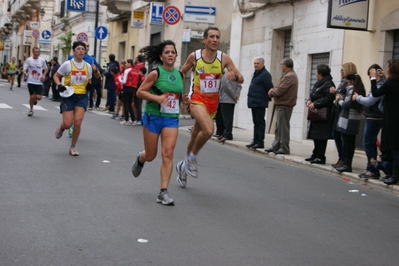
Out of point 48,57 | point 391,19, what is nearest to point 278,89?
point 391,19

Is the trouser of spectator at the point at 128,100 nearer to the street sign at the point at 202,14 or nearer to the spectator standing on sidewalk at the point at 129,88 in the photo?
the spectator standing on sidewalk at the point at 129,88

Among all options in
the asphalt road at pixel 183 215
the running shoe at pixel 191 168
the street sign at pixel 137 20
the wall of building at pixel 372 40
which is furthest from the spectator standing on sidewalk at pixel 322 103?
the street sign at pixel 137 20

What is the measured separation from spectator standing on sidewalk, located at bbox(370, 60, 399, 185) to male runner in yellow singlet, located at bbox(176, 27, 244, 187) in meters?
2.65

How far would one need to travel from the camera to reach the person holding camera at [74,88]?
1257 cm

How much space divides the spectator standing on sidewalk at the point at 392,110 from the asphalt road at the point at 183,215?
64cm

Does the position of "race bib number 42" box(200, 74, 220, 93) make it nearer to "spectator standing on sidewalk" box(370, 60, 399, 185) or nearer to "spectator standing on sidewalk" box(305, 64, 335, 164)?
"spectator standing on sidewalk" box(370, 60, 399, 185)

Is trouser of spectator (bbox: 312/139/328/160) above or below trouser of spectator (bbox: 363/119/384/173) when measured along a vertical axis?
below

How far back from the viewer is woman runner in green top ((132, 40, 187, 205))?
8.59 m

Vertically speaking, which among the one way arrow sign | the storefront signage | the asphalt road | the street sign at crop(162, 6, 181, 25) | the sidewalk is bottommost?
the asphalt road

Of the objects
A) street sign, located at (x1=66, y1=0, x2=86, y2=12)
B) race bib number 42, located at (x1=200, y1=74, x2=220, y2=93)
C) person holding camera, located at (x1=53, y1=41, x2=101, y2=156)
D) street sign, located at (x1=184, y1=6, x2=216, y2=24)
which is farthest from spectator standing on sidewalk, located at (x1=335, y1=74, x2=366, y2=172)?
street sign, located at (x1=66, y1=0, x2=86, y2=12)

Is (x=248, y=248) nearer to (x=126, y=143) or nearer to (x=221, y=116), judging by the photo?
(x=126, y=143)

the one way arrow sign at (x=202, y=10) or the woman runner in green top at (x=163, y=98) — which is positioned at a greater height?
the one way arrow sign at (x=202, y=10)

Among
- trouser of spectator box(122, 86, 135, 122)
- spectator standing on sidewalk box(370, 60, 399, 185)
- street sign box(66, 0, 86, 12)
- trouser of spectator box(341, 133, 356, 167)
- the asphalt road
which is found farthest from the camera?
street sign box(66, 0, 86, 12)

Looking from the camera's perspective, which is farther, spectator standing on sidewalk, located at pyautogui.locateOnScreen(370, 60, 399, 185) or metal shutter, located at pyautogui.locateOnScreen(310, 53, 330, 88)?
metal shutter, located at pyautogui.locateOnScreen(310, 53, 330, 88)
